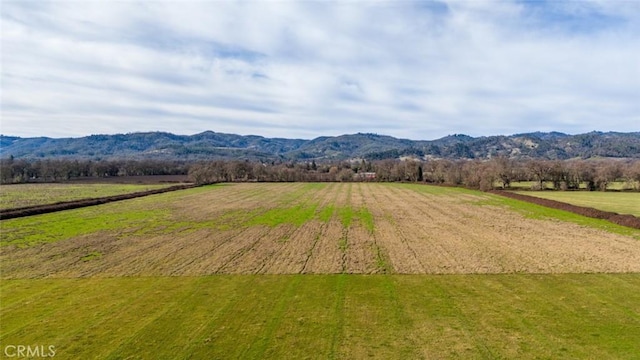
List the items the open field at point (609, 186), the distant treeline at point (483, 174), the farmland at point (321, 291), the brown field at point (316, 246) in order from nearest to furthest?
the farmland at point (321, 291) < the brown field at point (316, 246) < the open field at point (609, 186) < the distant treeline at point (483, 174)

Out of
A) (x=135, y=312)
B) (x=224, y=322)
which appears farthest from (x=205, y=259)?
(x=224, y=322)

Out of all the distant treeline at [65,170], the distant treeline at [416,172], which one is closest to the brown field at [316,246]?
the distant treeline at [416,172]

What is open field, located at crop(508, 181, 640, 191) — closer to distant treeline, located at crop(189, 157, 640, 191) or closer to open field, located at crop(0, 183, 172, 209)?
distant treeline, located at crop(189, 157, 640, 191)

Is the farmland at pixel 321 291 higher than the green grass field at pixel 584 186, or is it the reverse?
the green grass field at pixel 584 186

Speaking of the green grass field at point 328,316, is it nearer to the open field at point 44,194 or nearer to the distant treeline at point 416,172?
the open field at point 44,194

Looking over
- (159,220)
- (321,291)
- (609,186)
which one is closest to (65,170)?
(159,220)

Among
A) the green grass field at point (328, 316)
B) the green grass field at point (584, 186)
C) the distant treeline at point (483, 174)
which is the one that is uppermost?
the distant treeline at point (483, 174)

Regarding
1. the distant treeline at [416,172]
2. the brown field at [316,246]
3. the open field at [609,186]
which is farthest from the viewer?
the distant treeline at [416,172]
